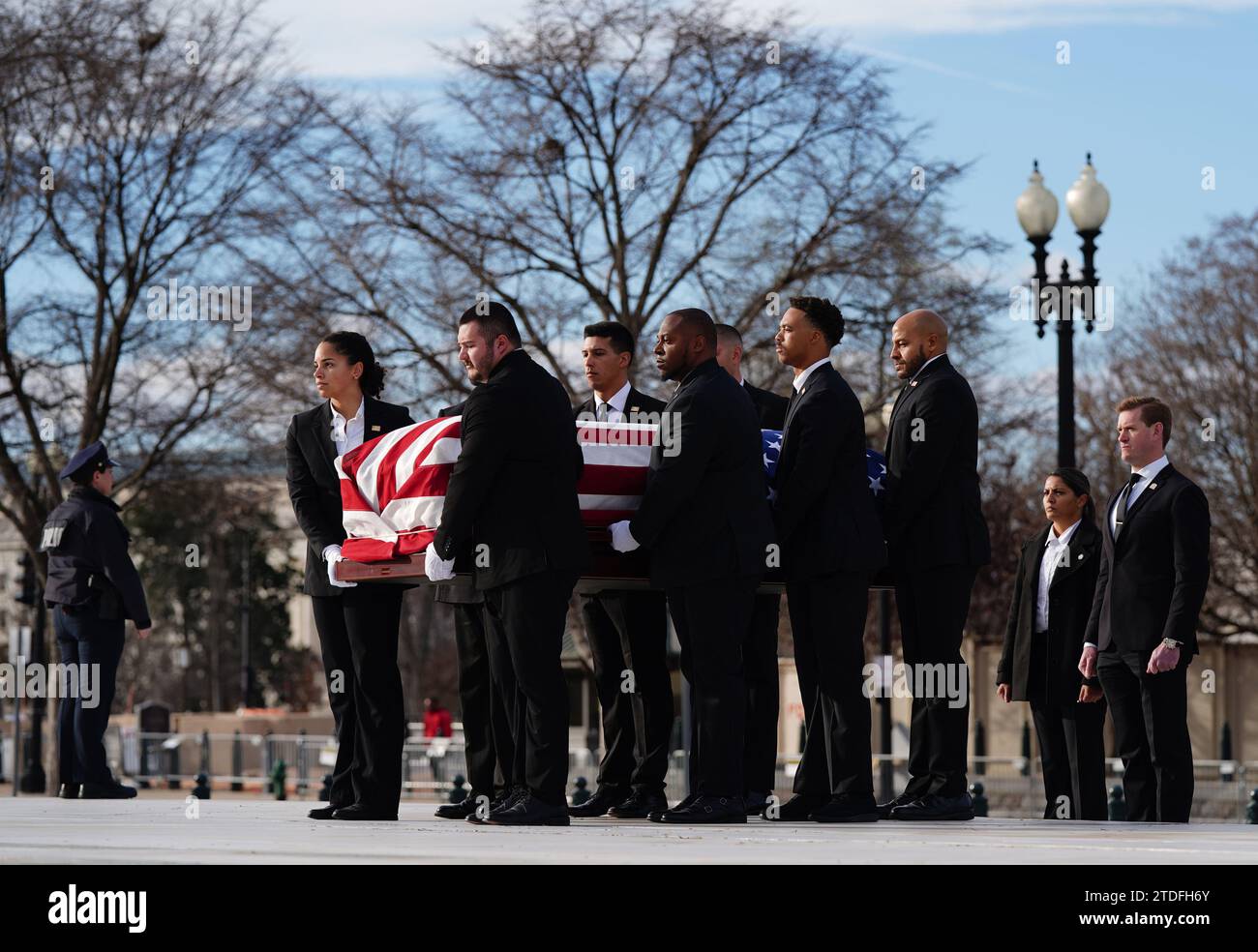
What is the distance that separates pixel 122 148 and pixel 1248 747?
2081 centimetres

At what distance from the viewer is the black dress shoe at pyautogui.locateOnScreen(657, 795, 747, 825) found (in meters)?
8.44

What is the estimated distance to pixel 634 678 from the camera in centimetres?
963

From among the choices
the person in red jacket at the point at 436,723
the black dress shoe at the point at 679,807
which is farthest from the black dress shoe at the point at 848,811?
the person in red jacket at the point at 436,723

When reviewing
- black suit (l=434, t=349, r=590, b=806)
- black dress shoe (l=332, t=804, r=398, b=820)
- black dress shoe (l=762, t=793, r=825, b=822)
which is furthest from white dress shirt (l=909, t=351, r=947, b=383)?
black dress shoe (l=332, t=804, r=398, b=820)

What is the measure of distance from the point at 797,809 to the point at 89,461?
563 cm

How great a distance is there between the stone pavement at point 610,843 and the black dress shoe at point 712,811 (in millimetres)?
108

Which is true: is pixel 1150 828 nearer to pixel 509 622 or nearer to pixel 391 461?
pixel 509 622

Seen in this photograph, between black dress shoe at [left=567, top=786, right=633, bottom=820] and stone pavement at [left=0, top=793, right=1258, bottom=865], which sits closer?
stone pavement at [left=0, top=793, right=1258, bottom=865]

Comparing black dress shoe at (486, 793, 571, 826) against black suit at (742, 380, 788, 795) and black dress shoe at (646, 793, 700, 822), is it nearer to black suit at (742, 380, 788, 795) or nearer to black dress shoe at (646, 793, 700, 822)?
black dress shoe at (646, 793, 700, 822)

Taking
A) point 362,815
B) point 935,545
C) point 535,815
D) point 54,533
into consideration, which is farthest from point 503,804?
point 54,533

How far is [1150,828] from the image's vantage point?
8.91 metres

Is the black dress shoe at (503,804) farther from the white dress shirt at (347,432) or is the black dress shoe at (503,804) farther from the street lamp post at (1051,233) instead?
the street lamp post at (1051,233)

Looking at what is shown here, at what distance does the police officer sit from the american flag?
372cm
